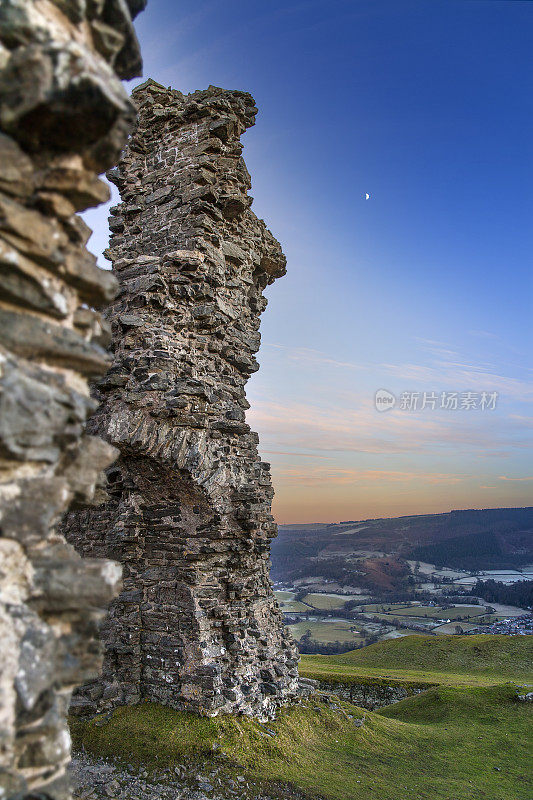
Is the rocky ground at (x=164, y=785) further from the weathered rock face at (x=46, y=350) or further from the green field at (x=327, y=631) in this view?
the green field at (x=327, y=631)

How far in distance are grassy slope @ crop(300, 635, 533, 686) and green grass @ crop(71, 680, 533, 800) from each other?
21.9 feet

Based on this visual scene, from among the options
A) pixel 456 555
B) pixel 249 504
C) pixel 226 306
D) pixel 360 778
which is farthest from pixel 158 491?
pixel 456 555

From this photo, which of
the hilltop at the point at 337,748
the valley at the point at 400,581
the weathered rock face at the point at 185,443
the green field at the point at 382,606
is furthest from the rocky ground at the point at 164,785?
the green field at the point at 382,606

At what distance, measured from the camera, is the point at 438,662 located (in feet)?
73.9

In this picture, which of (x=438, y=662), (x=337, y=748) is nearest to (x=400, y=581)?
(x=438, y=662)

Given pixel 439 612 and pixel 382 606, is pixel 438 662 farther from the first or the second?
pixel 382 606

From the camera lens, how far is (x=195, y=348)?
948cm

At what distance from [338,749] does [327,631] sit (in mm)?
56624

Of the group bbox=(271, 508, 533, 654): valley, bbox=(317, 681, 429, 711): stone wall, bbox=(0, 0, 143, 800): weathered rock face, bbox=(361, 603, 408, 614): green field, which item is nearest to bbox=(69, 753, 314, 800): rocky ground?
bbox=(0, 0, 143, 800): weathered rock face

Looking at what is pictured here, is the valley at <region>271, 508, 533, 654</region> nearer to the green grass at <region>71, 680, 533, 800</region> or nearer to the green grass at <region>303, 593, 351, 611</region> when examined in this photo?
the green grass at <region>303, 593, 351, 611</region>

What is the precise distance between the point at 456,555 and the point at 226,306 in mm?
122791

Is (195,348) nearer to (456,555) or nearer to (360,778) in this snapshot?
(360,778)

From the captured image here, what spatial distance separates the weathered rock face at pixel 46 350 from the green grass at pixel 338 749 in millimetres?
5746

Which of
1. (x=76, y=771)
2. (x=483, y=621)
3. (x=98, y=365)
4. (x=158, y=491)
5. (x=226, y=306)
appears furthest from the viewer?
(x=483, y=621)
